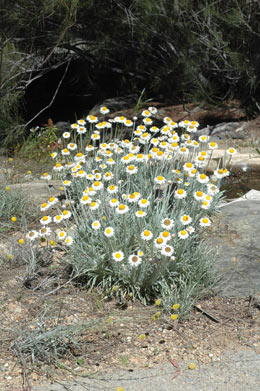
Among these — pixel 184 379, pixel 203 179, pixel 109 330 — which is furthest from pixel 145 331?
pixel 203 179

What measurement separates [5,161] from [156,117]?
2.48m

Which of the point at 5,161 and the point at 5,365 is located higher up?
the point at 5,365

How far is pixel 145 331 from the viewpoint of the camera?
295cm

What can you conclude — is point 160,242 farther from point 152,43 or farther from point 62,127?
point 152,43

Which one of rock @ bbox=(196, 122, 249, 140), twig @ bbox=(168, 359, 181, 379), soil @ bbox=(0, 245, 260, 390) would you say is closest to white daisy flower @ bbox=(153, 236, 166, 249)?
soil @ bbox=(0, 245, 260, 390)

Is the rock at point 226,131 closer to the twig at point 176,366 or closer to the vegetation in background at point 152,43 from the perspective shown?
the vegetation in background at point 152,43

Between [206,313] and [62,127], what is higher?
[206,313]

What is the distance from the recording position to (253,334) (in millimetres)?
2943

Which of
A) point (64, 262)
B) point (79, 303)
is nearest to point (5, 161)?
point (64, 262)

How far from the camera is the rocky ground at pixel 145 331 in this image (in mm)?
2574

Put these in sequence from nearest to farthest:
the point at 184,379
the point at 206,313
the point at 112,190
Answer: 1. the point at 184,379
2. the point at 206,313
3. the point at 112,190

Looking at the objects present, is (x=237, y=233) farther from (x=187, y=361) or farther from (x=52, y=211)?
(x=52, y=211)

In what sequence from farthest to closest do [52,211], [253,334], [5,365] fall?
[52,211] → [253,334] → [5,365]

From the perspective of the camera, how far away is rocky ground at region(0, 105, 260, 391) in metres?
2.57
